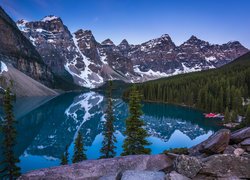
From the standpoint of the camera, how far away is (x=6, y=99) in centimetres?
2716

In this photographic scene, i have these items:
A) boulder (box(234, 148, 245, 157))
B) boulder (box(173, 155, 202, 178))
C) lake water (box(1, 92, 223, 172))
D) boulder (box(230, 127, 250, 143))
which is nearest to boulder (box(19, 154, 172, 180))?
boulder (box(173, 155, 202, 178))

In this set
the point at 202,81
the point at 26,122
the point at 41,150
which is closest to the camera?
the point at 41,150

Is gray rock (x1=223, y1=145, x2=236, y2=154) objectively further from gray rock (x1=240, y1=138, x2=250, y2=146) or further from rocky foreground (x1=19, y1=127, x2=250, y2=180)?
gray rock (x1=240, y1=138, x2=250, y2=146)

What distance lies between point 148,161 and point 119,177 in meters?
2.89

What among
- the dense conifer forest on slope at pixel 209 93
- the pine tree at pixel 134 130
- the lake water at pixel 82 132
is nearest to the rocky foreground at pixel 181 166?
the pine tree at pixel 134 130

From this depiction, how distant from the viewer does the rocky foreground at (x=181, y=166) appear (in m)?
10.9

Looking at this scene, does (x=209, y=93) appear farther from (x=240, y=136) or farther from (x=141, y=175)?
(x=141, y=175)

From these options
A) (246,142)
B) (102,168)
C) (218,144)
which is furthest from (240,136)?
(102,168)

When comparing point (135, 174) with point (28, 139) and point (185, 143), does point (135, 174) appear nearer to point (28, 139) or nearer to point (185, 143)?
point (185, 143)

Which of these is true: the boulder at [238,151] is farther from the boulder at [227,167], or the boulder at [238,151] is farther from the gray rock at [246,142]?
the boulder at [227,167]

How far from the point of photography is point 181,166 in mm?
10930

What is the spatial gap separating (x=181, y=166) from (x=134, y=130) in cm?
1750

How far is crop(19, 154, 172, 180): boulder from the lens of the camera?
13398mm

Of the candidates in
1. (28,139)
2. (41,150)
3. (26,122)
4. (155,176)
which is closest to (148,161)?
(155,176)
